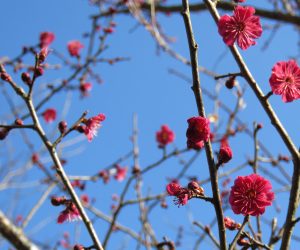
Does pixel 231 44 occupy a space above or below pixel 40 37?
below

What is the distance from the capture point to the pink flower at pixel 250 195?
1.51m

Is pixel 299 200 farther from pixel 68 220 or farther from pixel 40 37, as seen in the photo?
pixel 40 37

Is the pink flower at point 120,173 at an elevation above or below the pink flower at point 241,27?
above

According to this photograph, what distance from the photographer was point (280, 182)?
11.3ft

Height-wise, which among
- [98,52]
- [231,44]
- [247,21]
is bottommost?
[231,44]

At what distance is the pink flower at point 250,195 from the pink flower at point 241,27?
552mm

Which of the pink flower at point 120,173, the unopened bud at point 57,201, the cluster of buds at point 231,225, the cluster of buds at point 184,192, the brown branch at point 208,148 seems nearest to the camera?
the brown branch at point 208,148

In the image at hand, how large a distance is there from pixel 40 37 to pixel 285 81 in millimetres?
3705

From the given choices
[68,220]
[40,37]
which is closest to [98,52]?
[40,37]

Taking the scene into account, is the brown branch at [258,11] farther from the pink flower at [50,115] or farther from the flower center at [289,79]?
the flower center at [289,79]

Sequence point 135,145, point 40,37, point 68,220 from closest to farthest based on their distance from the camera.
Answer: point 68,220, point 135,145, point 40,37

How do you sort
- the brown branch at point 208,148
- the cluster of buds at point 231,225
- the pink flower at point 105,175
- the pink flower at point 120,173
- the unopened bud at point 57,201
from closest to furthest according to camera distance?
the brown branch at point 208,148 → the cluster of buds at point 231,225 → the unopened bud at point 57,201 → the pink flower at point 105,175 → the pink flower at point 120,173

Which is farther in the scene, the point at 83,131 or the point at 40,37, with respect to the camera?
the point at 40,37

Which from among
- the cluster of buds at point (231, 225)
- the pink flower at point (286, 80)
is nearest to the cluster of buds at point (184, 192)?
the cluster of buds at point (231, 225)
